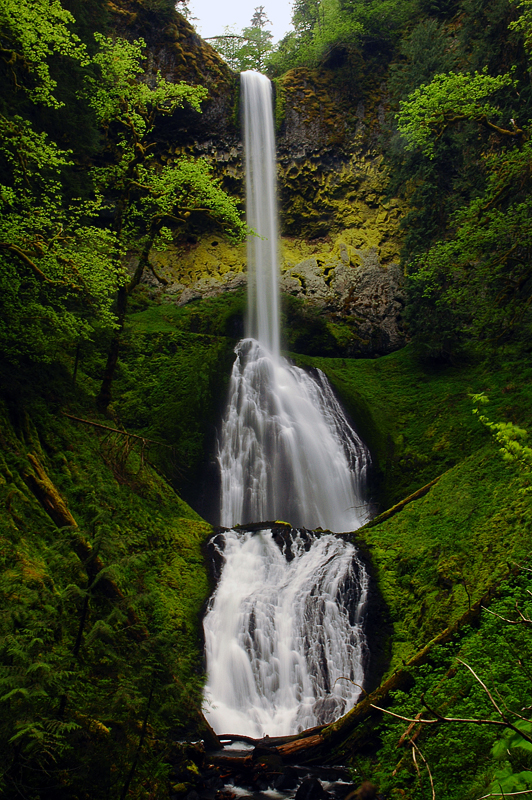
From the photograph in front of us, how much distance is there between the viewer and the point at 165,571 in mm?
9477

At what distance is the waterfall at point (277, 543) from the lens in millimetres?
7980

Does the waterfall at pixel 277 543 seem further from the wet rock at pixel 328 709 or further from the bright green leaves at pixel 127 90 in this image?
the bright green leaves at pixel 127 90

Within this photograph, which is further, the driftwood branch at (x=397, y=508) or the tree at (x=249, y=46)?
the tree at (x=249, y=46)

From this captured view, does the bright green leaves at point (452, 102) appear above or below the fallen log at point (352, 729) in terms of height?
above

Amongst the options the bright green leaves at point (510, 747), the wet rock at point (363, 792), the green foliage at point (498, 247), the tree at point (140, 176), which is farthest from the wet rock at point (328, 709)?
the green foliage at point (498, 247)

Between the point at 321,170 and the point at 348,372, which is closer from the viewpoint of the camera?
the point at 348,372

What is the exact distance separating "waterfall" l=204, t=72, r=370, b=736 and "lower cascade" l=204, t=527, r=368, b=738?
0.02m

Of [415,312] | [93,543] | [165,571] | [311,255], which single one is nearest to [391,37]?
[311,255]

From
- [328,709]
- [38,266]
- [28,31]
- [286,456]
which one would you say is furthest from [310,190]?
[328,709]

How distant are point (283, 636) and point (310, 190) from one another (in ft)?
70.9

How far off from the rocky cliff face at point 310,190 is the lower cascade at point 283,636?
12.9 metres

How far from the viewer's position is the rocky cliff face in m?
22.4

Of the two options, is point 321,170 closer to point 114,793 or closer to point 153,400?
point 153,400

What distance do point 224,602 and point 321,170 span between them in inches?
864
